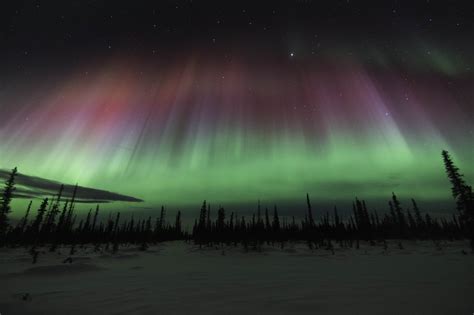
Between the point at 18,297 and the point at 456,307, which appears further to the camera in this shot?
the point at 18,297

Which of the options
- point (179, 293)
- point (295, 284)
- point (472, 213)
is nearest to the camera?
point (179, 293)

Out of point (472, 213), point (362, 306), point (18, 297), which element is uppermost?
point (472, 213)

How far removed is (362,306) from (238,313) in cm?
269

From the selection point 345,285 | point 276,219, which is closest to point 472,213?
point 345,285

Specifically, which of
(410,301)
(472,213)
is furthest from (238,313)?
(472,213)

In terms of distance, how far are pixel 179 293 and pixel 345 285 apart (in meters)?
5.19

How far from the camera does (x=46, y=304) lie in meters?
5.59

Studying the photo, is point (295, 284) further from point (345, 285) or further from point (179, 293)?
point (179, 293)

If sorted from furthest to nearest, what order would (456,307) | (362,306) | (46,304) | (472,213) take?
(472,213) < (46,304) < (362,306) < (456,307)

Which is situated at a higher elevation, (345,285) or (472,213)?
(472,213)

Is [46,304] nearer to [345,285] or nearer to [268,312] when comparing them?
[268,312]

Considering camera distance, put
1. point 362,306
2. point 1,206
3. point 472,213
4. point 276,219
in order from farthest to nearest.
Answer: point 276,219 < point 1,206 < point 472,213 < point 362,306

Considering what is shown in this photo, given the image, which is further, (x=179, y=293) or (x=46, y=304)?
(x=179, y=293)

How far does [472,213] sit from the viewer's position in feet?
84.4
